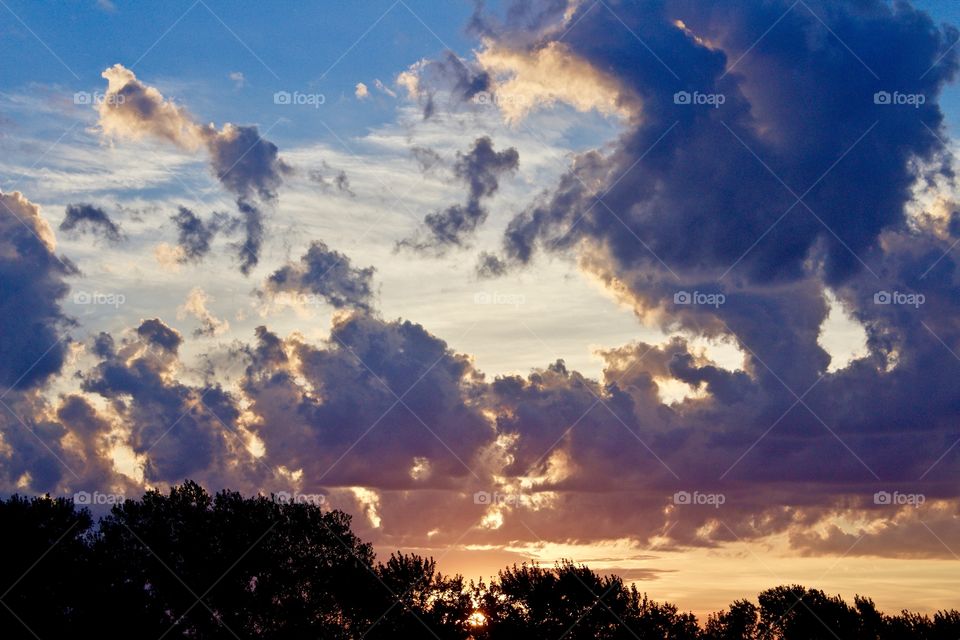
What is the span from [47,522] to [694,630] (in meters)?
89.5

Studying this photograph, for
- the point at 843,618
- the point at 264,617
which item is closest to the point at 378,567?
the point at 264,617

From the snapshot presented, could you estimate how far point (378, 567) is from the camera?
12569 cm

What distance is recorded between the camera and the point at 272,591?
112562 millimetres

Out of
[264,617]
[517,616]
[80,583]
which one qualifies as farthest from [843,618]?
[80,583]

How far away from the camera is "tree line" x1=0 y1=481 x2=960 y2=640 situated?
104 meters

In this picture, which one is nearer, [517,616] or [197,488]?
[197,488]

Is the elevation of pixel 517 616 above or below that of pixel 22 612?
above

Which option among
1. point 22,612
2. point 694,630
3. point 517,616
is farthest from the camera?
point 694,630

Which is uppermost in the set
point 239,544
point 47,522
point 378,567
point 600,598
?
point 600,598

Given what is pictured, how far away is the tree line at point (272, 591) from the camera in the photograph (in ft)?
342

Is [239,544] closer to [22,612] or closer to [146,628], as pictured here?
[146,628]

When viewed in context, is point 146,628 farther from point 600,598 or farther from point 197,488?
point 600,598

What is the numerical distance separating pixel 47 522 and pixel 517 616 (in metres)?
61.6

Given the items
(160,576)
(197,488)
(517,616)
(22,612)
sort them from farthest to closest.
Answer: (517,616) → (197,488) → (160,576) → (22,612)
